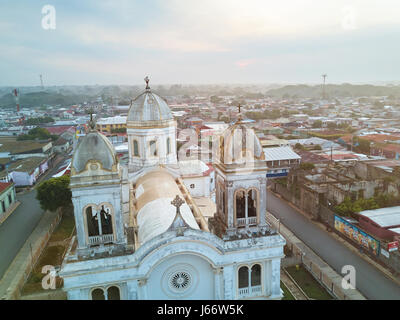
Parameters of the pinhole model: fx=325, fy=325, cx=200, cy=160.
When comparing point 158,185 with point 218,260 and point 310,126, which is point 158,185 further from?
point 310,126

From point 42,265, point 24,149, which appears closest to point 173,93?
point 24,149

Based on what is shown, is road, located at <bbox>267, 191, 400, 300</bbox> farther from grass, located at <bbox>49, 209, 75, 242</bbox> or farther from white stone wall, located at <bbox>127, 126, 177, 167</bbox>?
grass, located at <bbox>49, 209, 75, 242</bbox>

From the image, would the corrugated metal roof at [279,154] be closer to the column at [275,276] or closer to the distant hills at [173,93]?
the column at [275,276]

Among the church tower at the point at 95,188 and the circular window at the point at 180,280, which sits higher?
the church tower at the point at 95,188

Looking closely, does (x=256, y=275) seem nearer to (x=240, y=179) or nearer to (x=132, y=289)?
(x=240, y=179)

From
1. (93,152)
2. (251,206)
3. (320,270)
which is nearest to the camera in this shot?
(93,152)

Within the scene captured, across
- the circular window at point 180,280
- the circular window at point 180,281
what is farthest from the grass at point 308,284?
the circular window at point 180,281
